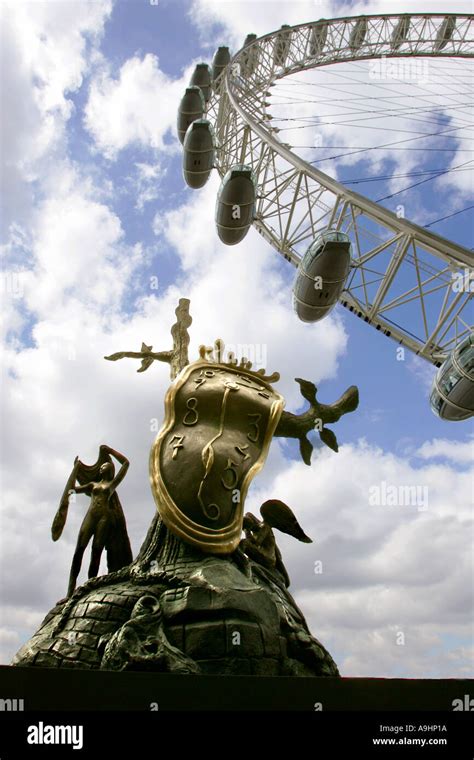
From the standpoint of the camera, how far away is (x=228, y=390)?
327 inches

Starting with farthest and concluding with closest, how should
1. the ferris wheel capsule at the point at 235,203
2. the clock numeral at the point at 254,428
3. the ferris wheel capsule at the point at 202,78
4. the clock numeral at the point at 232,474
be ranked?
the ferris wheel capsule at the point at 202,78, the ferris wheel capsule at the point at 235,203, the clock numeral at the point at 254,428, the clock numeral at the point at 232,474

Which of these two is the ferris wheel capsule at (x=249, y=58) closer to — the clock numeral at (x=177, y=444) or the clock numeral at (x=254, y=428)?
the clock numeral at (x=254, y=428)

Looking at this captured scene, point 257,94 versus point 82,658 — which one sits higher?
point 257,94

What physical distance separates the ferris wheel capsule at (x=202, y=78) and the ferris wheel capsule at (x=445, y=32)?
27.2ft

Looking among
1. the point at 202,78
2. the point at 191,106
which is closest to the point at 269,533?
the point at 191,106

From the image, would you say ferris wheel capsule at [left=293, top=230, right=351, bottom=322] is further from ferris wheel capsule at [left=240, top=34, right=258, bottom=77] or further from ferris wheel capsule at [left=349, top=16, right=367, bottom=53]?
ferris wheel capsule at [left=349, top=16, right=367, bottom=53]

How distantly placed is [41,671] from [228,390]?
4037 millimetres

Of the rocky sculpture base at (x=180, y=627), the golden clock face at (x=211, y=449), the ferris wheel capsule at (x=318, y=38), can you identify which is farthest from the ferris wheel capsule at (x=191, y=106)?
the rocky sculpture base at (x=180, y=627)

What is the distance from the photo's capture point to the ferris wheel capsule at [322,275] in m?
13.7

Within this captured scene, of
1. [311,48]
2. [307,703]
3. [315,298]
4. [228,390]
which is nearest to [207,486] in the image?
[228,390]

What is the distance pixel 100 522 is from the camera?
8016 mm

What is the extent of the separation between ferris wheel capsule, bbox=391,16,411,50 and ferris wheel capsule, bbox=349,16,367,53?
1.06m

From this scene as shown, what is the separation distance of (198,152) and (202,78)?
4.38 meters

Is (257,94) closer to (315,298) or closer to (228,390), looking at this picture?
(315,298)
